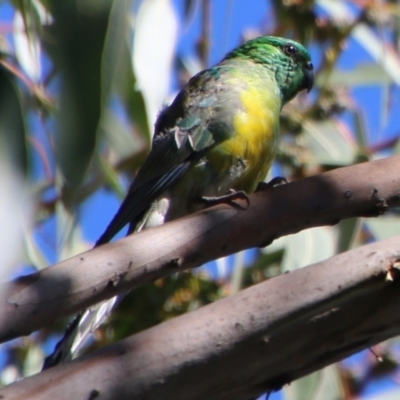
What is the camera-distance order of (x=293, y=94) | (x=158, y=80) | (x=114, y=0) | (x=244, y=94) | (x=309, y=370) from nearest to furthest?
(x=114, y=0) → (x=309, y=370) → (x=158, y=80) → (x=244, y=94) → (x=293, y=94)

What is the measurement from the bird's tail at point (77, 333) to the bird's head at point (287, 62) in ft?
4.65

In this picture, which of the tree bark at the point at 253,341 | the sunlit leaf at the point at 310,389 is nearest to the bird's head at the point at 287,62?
the sunlit leaf at the point at 310,389

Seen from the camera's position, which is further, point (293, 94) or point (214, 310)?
point (293, 94)

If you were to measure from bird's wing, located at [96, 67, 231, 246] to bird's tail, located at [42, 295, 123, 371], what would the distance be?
32 cm

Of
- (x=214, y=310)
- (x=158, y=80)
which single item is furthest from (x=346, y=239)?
(x=214, y=310)

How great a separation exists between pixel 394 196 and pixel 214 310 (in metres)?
0.55

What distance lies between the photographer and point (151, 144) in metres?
3.20

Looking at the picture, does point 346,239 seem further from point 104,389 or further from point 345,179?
point 104,389

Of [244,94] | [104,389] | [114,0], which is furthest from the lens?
[244,94]

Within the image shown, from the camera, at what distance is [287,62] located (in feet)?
12.2

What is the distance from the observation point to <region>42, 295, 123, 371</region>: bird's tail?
2.41 metres

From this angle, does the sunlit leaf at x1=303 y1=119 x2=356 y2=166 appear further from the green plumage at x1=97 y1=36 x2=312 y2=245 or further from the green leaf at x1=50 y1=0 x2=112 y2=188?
the green leaf at x1=50 y1=0 x2=112 y2=188

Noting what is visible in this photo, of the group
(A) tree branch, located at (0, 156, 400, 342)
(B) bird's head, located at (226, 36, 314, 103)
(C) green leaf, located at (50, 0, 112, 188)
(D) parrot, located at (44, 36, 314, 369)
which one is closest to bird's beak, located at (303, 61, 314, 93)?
(B) bird's head, located at (226, 36, 314, 103)

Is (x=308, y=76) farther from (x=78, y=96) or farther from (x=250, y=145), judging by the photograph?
(x=78, y=96)
